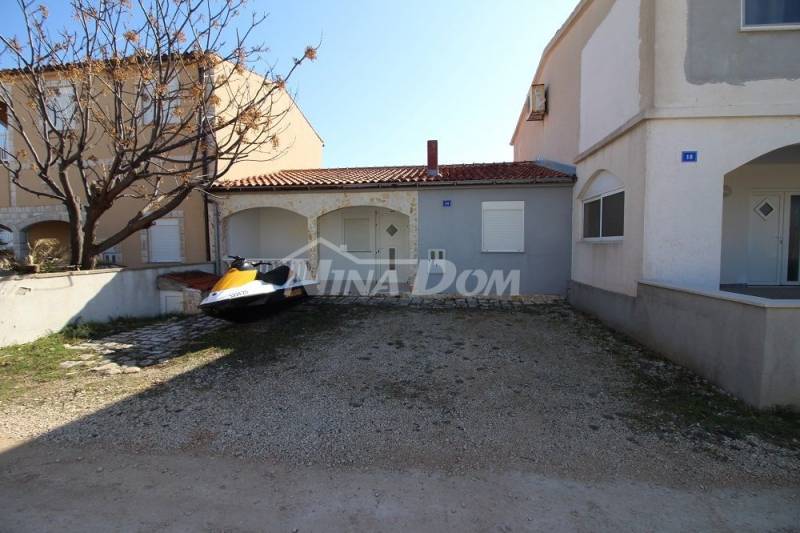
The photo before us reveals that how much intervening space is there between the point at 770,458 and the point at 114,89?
10.1 metres

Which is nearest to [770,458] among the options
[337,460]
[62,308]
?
[337,460]

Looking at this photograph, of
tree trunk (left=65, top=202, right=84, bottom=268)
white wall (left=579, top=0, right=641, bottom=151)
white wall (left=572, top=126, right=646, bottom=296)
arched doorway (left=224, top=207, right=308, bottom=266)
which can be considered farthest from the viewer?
arched doorway (left=224, top=207, right=308, bottom=266)

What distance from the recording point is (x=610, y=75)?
710 centimetres

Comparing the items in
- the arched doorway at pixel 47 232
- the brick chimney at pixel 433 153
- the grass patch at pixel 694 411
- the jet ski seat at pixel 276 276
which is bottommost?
the grass patch at pixel 694 411

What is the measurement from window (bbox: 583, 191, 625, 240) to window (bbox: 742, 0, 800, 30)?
2.82 metres

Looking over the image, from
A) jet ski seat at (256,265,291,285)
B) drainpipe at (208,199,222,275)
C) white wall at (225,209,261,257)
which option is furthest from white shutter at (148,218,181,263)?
jet ski seat at (256,265,291,285)

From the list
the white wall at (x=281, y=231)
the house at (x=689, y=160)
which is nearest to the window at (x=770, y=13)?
the house at (x=689, y=160)

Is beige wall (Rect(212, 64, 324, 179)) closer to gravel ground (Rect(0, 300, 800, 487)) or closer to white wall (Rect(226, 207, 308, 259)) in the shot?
white wall (Rect(226, 207, 308, 259))

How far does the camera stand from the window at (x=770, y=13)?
548cm

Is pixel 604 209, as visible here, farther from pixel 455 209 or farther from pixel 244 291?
pixel 244 291

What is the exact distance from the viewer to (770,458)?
292cm

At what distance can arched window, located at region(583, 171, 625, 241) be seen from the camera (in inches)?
275

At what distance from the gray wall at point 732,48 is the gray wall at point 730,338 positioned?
10.9ft

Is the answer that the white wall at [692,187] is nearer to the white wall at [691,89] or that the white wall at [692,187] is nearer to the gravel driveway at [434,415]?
the white wall at [691,89]
